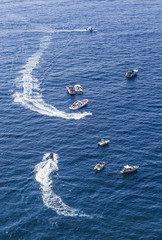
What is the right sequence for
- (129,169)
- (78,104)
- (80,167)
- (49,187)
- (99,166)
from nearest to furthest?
(49,187)
(129,169)
(99,166)
(80,167)
(78,104)

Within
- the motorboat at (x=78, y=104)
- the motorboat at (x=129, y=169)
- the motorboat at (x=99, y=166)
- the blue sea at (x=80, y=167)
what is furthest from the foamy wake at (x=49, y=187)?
the motorboat at (x=78, y=104)

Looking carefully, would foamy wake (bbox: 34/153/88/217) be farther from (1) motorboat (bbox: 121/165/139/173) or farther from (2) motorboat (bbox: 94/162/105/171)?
(1) motorboat (bbox: 121/165/139/173)

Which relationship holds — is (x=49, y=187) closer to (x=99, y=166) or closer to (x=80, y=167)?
(x=80, y=167)

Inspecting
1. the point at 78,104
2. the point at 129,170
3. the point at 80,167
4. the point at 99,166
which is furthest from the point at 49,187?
the point at 78,104

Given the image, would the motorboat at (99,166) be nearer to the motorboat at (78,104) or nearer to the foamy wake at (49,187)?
the foamy wake at (49,187)

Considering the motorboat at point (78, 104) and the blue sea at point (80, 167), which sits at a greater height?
the motorboat at point (78, 104)

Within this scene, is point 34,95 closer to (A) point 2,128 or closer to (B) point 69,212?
(A) point 2,128

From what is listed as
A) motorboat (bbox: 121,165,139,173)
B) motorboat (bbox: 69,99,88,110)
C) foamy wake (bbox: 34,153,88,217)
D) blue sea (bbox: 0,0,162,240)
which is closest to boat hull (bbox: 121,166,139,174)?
motorboat (bbox: 121,165,139,173)

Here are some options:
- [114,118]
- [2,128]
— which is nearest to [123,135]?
[114,118]
